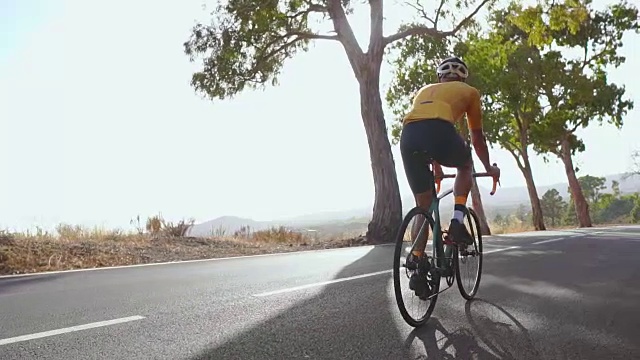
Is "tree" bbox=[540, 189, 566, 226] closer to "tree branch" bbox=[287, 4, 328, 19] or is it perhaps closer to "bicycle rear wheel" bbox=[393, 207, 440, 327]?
"tree branch" bbox=[287, 4, 328, 19]

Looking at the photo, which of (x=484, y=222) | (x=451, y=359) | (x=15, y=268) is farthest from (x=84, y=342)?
(x=484, y=222)

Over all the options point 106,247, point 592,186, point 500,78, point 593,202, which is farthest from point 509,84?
point 592,186

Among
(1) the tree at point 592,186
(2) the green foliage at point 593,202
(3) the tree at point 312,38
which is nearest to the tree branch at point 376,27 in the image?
(3) the tree at point 312,38

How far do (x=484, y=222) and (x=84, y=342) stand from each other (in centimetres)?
2149

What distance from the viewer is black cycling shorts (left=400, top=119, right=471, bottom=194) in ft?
13.8

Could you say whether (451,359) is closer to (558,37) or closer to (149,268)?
(149,268)

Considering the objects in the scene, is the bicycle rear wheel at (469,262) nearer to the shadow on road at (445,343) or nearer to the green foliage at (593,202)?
the shadow on road at (445,343)

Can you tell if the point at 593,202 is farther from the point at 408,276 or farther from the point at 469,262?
the point at 408,276

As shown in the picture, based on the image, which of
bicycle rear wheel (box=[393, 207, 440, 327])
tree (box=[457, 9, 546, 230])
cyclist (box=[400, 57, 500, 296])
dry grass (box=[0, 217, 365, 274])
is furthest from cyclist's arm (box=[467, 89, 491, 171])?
tree (box=[457, 9, 546, 230])

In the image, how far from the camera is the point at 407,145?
14.0 feet

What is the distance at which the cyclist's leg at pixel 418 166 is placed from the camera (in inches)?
165

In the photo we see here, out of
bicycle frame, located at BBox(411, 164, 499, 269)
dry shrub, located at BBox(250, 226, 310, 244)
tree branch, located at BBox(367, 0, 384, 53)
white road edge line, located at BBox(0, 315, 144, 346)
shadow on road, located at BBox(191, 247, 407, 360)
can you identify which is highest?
tree branch, located at BBox(367, 0, 384, 53)

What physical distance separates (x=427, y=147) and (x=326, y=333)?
154cm

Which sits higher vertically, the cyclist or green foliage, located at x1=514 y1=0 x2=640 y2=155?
green foliage, located at x1=514 y1=0 x2=640 y2=155
